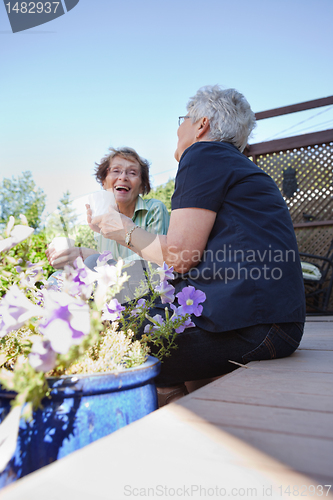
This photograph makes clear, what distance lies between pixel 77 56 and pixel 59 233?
12.3 metres

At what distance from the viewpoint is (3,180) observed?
47.3ft

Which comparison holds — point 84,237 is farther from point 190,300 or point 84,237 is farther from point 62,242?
point 190,300

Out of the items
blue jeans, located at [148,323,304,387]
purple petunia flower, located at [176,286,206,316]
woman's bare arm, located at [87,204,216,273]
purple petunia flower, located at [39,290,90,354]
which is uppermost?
woman's bare arm, located at [87,204,216,273]

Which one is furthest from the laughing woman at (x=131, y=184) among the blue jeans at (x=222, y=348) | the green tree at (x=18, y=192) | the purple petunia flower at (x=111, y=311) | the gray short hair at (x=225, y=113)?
the green tree at (x=18, y=192)

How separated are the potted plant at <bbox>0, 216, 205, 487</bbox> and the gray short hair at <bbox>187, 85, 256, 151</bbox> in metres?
0.90

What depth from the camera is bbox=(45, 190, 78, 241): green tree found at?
0.92 metres

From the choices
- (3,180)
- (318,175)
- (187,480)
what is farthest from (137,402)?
(3,180)

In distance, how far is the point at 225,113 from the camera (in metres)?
1.38

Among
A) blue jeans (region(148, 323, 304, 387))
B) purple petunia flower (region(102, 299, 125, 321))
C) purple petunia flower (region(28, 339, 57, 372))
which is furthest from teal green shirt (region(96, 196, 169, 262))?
purple petunia flower (region(28, 339, 57, 372))

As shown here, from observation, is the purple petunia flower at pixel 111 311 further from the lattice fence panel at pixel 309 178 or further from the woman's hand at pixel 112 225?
the lattice fence panel at pixel 309 178

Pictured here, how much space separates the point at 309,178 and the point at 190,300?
501cm

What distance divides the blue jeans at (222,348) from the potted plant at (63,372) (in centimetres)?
36

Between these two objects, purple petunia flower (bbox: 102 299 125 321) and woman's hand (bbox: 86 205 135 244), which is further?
woman's hand (bbox: 86 205 135 244)

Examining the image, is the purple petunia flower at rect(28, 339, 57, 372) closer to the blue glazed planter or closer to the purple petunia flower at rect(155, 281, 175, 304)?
the blue glazed planter
